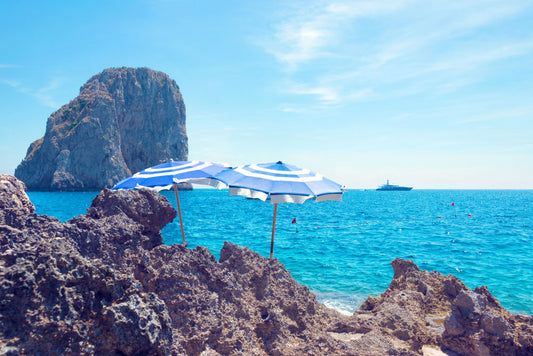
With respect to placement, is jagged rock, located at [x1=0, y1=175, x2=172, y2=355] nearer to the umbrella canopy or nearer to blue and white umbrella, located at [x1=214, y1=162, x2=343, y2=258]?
blue and white umbrella, located at [x1=214, y1=162, x2=343, y2=258]

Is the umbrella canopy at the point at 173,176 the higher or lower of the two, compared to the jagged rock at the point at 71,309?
higher

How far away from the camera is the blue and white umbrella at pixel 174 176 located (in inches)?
247

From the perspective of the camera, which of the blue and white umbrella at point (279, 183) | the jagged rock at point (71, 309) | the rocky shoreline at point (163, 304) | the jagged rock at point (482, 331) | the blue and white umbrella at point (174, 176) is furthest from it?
the blue and white umbrella at point (174, 176)

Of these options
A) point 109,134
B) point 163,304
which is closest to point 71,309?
point 163,304

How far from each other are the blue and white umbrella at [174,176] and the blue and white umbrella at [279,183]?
0.41 metres

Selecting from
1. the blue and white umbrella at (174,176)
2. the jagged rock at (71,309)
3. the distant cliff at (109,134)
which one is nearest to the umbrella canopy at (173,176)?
the blue and white umbrella at (174,176)

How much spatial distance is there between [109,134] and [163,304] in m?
98.5

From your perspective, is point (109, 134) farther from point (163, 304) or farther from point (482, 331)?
point (482, 331)

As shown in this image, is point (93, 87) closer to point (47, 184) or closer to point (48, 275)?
point (47, 184)

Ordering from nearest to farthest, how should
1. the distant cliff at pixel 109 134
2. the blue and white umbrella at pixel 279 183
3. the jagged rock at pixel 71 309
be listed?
the jagged rock at pixel 71 309 < the blue and white umbrella at pixel 279 183 < the distant cliff at pixel 109 134

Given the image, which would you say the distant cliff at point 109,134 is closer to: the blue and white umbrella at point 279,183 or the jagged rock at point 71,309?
the blue and white umbrella at point 279,183

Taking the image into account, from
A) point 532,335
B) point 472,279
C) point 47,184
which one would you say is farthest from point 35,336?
point 47,184

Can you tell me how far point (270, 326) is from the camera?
437 centimetres

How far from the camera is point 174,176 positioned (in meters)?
6.52
